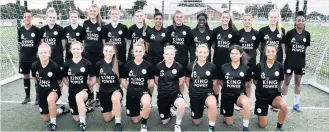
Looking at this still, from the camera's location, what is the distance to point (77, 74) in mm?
4484

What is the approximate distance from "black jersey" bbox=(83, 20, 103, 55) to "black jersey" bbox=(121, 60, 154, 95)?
1.22 meters

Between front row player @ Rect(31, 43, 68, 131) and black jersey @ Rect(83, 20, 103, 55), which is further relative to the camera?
black jersey @ Rect(83, 20, 103, 55)

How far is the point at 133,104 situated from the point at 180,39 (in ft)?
4.83

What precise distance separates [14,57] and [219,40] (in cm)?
590

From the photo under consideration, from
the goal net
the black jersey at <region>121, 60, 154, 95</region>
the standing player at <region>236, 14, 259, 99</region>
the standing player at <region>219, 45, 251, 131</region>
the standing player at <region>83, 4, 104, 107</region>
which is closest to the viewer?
the standing player at <region>219, 45, 251, 131</region>

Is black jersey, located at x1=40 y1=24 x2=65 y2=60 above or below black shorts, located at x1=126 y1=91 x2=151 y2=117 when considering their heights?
above

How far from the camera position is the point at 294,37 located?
5.15 meters

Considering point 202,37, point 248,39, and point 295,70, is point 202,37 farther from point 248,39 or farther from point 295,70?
point 295,70

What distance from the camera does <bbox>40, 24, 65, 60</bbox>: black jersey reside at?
5363 millimetres

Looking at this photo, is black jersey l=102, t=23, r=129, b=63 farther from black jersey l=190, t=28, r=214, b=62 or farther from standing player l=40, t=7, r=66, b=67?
black jersey l=190, t=28, r=214, b=62

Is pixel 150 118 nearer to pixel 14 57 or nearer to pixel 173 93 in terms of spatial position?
pixel 173 93

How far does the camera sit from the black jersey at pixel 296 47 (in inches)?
202

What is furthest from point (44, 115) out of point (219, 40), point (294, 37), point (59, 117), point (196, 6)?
point (196, 6)

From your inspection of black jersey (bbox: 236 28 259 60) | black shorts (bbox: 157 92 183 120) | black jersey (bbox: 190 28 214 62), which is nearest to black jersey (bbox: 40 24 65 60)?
black shorts (bbox: 157 92 183 120)
